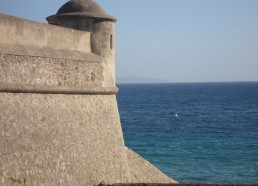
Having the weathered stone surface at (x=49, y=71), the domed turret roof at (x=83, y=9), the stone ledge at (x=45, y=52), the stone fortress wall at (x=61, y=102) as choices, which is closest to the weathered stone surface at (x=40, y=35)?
the stone fortress wall at (x=61, y=102)

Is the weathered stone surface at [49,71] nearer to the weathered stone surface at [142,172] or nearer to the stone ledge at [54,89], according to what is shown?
the stone ledge at [54,89]

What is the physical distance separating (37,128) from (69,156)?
1.09m

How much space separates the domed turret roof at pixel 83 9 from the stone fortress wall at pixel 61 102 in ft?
0.09

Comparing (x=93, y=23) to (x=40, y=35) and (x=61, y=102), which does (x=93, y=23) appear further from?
(x=61, y=102)

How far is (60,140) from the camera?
29.5 feet

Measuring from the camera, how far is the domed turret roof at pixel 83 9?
1123 cm

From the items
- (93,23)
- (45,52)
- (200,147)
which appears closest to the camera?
(45,52)

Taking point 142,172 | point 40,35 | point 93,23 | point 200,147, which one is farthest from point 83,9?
point 200,147

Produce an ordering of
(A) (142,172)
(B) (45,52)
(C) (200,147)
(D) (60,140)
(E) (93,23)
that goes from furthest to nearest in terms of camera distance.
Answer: (C) (200,147) < (A) (142,172) < (E) (93,23) < (B) (45,52) < (D) (60,140)

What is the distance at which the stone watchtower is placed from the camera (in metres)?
11.2

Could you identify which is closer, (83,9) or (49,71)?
(49,71)

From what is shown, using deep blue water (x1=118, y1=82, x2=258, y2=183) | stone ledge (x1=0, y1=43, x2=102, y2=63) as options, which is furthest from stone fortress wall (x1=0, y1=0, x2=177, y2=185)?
deep blue water (x1=118, y1=82, x2=258, y2=183)

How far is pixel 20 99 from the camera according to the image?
8.27m

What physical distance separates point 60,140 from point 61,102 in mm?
926
